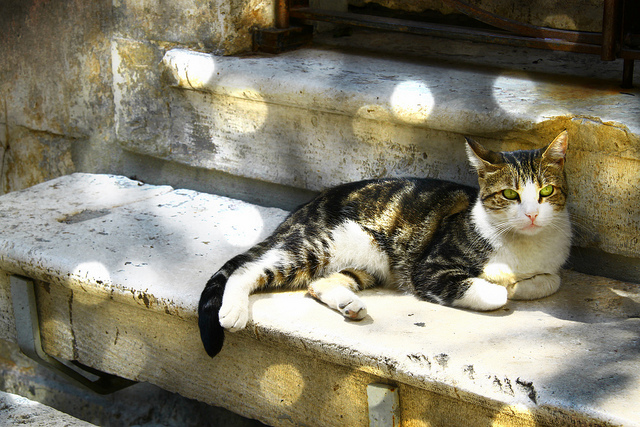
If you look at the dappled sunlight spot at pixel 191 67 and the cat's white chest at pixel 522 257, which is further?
the dappled sunlight spot at pixel 191 67

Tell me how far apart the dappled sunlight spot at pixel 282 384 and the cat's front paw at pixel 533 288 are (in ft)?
2.59

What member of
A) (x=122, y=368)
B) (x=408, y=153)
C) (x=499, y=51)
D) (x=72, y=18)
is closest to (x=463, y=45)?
(x=499, y=51)

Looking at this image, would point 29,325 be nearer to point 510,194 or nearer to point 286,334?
point 286,334

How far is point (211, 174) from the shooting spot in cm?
338

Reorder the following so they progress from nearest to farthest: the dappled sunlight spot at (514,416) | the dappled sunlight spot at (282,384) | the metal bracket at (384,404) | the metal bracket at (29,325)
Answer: the dappled sunlight spot at (514,416)
the metal bracket at (384,404)
the dappled sunlight spot at (282,384)
the metal bracket at (29,325)

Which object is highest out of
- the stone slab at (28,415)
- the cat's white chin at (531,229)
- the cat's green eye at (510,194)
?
the cat's green eye at (510,194)

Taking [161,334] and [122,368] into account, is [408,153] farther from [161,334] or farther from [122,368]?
Answer: [122,368]

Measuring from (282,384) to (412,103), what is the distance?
1203 millimetres

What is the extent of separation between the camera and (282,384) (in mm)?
2266

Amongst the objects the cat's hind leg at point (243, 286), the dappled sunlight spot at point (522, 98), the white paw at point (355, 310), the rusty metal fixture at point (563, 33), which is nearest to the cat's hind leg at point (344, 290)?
the white paw at point (355, 310)

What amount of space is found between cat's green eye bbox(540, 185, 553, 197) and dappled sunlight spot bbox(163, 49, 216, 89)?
5.29 feet

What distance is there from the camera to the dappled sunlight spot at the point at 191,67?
3.09 m

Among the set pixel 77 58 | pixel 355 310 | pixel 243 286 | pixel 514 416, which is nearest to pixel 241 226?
pixel 243 286

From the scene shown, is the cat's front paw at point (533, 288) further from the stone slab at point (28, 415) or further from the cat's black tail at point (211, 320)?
the stone slab at point (28, 415)
